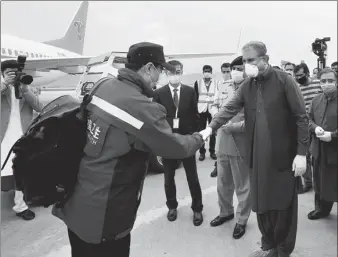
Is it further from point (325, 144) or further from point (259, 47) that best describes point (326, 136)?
point (259, 47)

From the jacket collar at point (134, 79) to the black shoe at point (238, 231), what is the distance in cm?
215

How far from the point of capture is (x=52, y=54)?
1463cm

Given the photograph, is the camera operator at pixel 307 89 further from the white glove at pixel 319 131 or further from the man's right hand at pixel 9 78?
the man's right hand at pixel 9 78

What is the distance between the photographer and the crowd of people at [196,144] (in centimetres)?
153

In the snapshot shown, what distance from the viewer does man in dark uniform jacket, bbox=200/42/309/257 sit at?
2.44 metres

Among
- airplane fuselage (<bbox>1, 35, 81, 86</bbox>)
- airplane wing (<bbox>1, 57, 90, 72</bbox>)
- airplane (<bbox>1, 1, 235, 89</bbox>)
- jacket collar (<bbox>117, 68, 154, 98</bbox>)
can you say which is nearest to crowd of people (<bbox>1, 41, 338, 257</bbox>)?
jacket collar (<bbox>117, 68, 154, 98</bbox>)

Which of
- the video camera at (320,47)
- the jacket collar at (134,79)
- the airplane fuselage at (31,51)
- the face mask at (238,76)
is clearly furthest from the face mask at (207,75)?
the jacket collar at (134,79)

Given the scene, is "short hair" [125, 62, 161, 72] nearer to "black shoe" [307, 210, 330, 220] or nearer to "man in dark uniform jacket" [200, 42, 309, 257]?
"man in dark uniform jacket" [200, 42, 309, 257]

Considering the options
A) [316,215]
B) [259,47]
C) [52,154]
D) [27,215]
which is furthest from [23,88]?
[316,215]

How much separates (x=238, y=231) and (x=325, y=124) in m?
1.52

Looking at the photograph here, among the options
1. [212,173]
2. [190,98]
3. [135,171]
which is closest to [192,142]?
[135,171]

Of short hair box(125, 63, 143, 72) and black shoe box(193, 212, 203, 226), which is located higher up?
short hair box(125, 63, 143, 72)

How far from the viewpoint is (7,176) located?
3336 mm

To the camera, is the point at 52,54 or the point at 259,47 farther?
the point at 52,54
